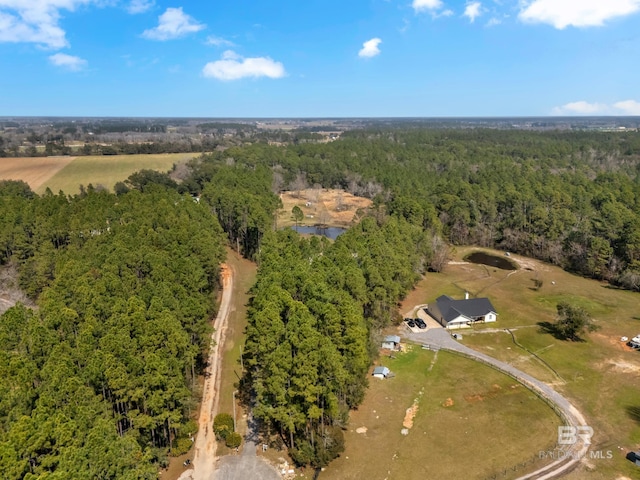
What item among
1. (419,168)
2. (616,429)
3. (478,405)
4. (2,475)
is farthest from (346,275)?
(419,168)

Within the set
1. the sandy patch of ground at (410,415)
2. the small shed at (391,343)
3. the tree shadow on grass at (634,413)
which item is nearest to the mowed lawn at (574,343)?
the tree shadow on grass at (634,413)

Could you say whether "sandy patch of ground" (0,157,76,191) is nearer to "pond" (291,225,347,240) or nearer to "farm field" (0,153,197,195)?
"farm field" (0,153,197,195)

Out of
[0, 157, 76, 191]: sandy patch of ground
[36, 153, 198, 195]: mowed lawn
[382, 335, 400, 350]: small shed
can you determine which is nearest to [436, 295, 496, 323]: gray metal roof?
[382, 335, 400, 350]: small shed

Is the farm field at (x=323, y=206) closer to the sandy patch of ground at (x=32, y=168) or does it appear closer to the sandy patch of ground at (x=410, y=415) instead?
the sandy patch of ground at (x=410, y=415)

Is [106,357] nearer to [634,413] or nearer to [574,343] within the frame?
[634,413]

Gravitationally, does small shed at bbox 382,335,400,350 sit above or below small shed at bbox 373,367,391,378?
above

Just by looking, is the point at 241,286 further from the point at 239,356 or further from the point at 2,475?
the point at 2,475
